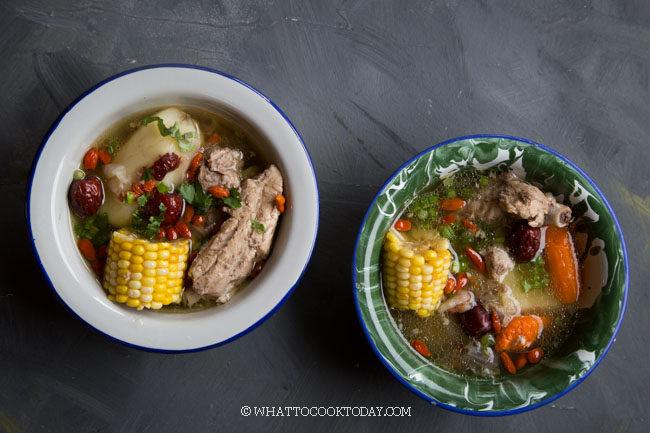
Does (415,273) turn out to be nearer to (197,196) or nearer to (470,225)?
(470,225)

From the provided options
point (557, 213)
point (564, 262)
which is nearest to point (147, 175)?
point (557, 213)

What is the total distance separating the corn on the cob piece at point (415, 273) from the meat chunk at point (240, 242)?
48 cm

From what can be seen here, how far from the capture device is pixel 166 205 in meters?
2.04

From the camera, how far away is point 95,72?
89.7 inches

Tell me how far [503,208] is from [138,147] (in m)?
1.47

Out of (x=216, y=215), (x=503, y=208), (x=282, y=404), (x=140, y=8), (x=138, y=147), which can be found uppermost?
(x=140, y=8)

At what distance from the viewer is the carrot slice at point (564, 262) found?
2.19m

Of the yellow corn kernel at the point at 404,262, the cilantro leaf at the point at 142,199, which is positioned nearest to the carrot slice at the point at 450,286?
the yellow corn kernel at the point at 404,262

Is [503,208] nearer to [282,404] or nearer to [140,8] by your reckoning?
[282,404]

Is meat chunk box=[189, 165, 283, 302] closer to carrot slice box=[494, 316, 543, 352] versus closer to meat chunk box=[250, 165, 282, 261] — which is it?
meat chunk box=[250, 165, 282, 261]

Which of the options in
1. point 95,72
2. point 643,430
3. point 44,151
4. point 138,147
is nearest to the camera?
point 44,151

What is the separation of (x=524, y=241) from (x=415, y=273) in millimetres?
500

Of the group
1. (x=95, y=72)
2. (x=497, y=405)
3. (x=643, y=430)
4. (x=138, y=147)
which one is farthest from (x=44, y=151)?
(x=643, y=430)

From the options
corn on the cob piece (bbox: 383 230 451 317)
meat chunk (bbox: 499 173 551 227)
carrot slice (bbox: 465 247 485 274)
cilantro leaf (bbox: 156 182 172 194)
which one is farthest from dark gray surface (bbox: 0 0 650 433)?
cilantro leaf (bbox: 156 182 172 194)
